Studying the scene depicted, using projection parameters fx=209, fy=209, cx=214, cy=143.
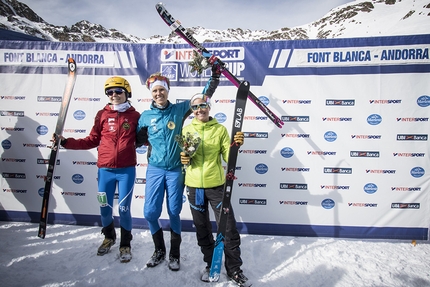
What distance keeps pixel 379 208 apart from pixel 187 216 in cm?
335

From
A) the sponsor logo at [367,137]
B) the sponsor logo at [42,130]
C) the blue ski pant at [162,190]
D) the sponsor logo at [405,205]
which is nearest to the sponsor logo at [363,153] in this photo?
the sponsor logo at [367,137]

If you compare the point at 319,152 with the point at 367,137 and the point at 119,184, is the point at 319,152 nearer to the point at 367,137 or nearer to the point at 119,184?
the point at 367,137

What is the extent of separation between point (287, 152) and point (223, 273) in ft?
6.95

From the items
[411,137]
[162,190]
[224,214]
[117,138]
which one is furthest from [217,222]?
[411,137]

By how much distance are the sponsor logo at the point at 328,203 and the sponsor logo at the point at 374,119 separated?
1462 mm

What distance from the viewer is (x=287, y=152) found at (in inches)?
142

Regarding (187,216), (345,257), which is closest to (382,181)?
(345,257)

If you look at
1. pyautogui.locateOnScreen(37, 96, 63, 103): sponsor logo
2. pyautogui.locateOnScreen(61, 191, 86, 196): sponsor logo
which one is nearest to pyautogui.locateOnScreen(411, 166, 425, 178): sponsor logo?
pyautogui.locateOnScreen(61, 191, 86, 196): sponsor logo

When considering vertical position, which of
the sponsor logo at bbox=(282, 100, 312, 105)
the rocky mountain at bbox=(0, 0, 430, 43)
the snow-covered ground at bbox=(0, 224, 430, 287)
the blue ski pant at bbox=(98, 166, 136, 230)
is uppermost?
the rocky mountain at bbox=(0, 0, 430, 43)

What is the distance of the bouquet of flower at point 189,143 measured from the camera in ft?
7.52

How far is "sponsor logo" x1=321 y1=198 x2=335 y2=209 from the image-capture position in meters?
3.64

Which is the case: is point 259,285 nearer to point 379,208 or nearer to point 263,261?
point 263,261

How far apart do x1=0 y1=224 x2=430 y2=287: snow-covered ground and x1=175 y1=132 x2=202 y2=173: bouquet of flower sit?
155 cm

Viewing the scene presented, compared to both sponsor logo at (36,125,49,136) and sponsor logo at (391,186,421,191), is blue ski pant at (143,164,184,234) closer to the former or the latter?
sponsor logo at (36,125,49,136)
